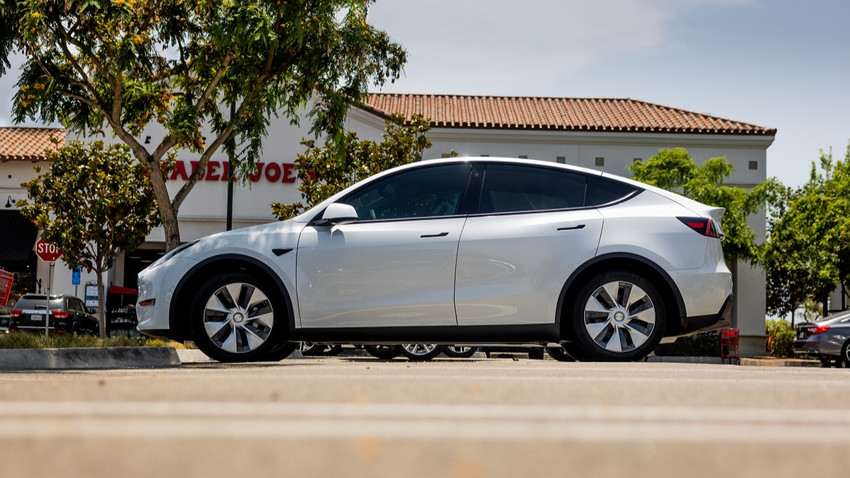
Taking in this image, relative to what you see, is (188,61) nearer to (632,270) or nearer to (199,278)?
(199,278)

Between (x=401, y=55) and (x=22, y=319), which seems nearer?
(x=401, y=55)

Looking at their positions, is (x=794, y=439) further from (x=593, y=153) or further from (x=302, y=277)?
(x=593, y=153)

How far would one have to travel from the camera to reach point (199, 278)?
8.48 meters

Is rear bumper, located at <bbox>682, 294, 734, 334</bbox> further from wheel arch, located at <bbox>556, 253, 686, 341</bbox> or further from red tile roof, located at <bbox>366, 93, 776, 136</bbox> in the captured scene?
red tile roof, located at <bbox>366, 93, 776, 136</bbox>

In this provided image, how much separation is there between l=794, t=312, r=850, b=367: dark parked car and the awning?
2389 centimetres

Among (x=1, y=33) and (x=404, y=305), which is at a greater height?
(x=1, y=33)

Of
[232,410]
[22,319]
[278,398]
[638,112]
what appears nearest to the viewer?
[232,410]

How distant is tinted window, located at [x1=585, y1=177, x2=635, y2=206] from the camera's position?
323 inches

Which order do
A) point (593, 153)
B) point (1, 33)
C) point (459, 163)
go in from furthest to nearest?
point (593, 153) < point (1, 33) < point (459, 163)

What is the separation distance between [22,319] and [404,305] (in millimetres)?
20558

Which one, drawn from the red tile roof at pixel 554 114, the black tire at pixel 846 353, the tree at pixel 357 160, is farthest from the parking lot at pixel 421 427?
the red tile roof at pixel 554 114

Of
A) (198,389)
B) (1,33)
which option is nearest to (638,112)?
(1,33)

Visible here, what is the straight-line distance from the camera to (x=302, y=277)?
8.17 meters

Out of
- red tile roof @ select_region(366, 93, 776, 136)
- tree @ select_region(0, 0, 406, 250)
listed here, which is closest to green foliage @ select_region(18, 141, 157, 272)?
red tile roof @ select_region(366, 93, 776, 136)
